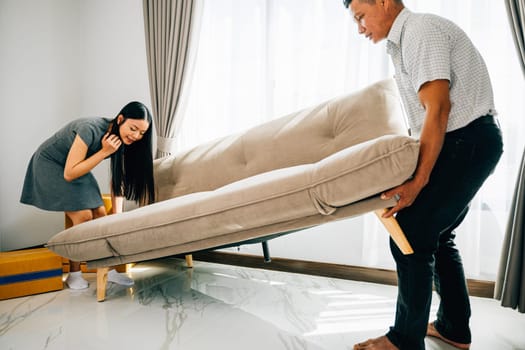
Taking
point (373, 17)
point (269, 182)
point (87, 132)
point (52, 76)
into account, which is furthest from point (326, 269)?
point (52, 76)

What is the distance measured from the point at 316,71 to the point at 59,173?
4.88ft

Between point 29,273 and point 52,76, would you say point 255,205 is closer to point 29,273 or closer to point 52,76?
point 29,273

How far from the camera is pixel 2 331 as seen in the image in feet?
4.16

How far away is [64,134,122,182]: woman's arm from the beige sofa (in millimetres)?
314

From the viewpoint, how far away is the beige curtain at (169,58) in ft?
7.62

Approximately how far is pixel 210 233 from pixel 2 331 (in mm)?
842

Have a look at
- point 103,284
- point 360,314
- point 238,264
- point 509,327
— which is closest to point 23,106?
point 103,284

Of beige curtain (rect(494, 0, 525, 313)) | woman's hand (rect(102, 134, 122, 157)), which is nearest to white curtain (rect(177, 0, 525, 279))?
beige curtain (rect(494, 0, 525, 313))

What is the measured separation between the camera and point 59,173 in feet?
5.87

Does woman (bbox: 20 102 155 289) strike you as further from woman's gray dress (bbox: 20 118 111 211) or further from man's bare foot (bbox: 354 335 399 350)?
man's bare foot (bbox: 354 335 399 350)

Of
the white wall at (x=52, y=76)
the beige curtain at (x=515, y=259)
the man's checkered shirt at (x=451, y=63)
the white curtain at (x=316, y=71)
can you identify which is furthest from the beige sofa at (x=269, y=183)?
the white wall at (x=52, y=76)

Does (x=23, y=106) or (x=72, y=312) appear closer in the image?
(x=72, y=312)

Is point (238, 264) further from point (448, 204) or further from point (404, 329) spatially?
point (448, 204)

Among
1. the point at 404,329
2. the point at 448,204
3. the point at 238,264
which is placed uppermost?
the point at 448,204
